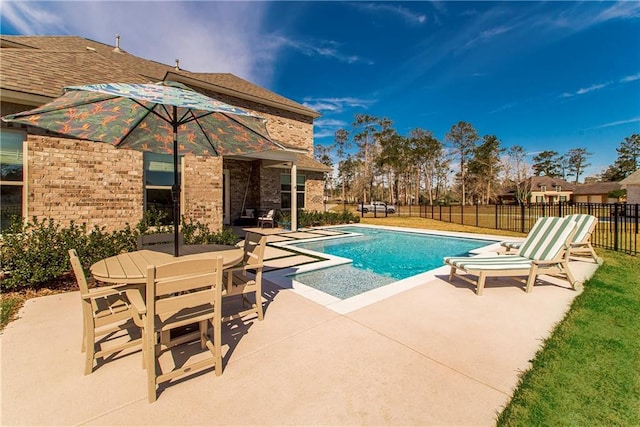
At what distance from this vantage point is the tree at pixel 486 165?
134 feet

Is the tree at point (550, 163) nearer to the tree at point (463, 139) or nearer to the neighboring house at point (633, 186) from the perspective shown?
the tree at point (463, 139)

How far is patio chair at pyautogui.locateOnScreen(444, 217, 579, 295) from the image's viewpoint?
15.0 ft

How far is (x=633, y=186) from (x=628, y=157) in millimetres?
48113

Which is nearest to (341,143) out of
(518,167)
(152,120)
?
(518,167)

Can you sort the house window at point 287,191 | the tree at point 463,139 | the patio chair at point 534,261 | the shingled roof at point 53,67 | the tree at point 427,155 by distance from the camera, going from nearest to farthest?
the patio chair at point 534,261
the shingled roof at point 53,67
the house window at point 287,191
the tree at point 463,139
the tree at point 427,155

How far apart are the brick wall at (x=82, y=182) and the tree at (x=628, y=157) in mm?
80190

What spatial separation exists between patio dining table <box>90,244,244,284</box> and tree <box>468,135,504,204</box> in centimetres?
4717

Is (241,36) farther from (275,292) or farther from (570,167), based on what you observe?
(570,167)

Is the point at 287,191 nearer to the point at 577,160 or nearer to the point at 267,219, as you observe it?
the point at 267,219

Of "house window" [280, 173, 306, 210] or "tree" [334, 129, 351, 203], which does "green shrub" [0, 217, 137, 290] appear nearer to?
"house window" [280, 173, 306, 210]

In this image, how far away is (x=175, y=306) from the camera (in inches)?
86.1

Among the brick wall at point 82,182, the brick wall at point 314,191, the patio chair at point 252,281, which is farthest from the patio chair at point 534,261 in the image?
the brick wall at point 314,191

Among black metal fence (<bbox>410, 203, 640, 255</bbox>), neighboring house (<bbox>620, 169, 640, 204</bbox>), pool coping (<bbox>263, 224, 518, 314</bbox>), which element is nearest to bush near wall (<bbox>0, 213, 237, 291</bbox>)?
pool coping (<bbox>263, 224, 518, 314</bbox>)

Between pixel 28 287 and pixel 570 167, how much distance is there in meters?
88.9
